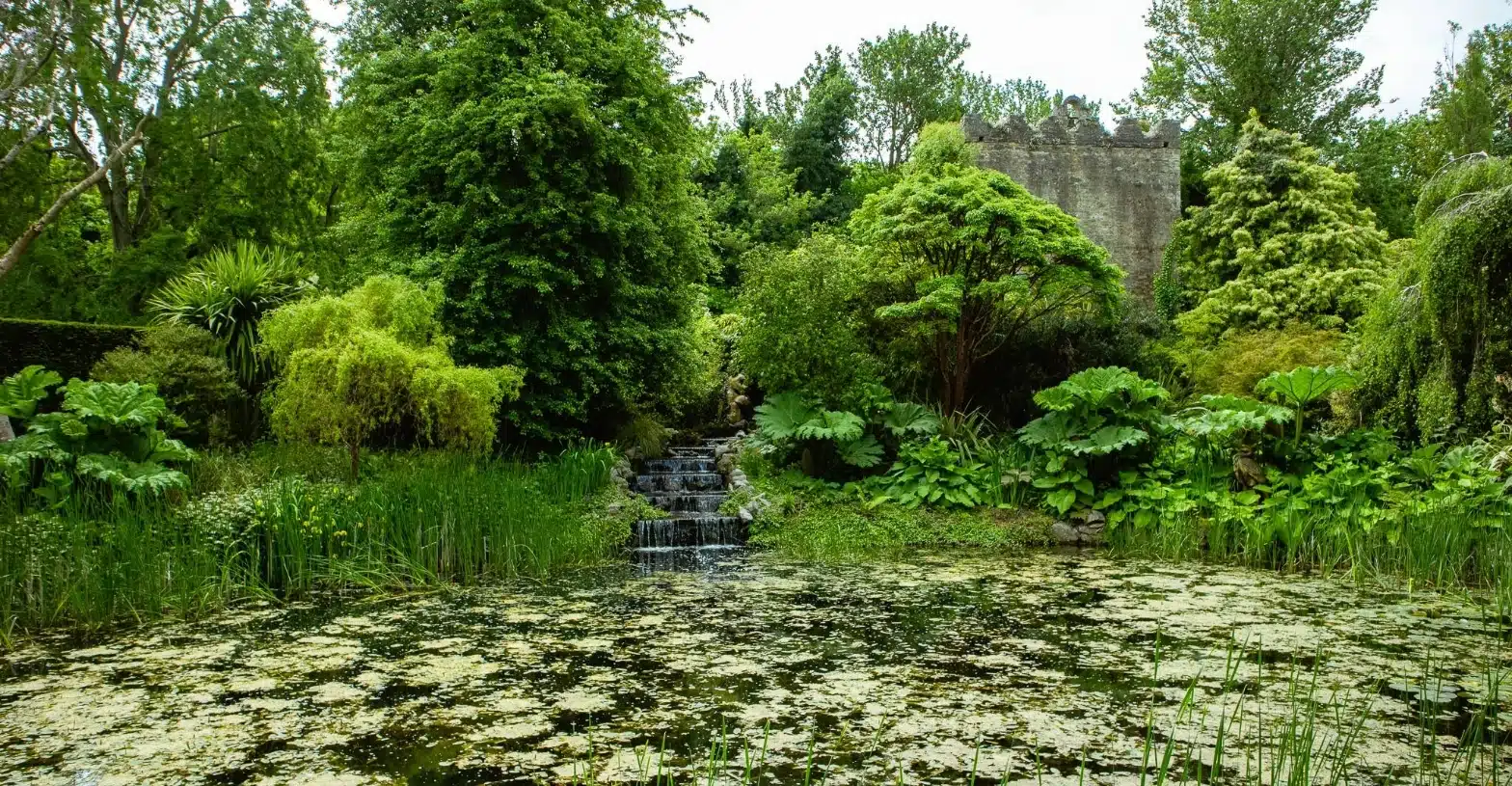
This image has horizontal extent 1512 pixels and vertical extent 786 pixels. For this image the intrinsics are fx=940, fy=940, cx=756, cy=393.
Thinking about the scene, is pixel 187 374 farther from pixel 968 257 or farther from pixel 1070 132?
pixel 1070 132

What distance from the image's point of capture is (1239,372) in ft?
37.7

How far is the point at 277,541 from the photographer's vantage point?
6.10 meters

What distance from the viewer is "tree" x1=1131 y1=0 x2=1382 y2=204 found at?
22953mm

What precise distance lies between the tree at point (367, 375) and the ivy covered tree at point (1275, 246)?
10.7 m

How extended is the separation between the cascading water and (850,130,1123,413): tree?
2880 mm

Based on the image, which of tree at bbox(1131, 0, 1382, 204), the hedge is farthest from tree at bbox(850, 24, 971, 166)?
the hedge

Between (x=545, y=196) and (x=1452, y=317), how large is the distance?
8280 millimetres

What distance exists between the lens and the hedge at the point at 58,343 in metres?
9.69

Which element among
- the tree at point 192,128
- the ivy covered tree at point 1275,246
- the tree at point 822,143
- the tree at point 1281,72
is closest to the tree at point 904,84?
the tree at point 822,143

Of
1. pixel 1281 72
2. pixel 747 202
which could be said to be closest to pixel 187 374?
pixel 747 202

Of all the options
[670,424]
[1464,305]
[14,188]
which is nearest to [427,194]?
[670,424]

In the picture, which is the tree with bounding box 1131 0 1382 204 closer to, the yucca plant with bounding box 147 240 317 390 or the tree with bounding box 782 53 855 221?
the tree with bounding box 782 53 855 221

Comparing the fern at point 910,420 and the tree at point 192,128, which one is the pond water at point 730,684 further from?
the tree at point 192,128

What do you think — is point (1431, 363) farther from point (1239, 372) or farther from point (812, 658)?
point (812, 658)
